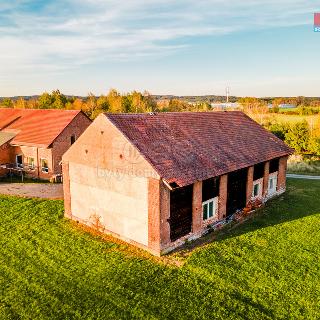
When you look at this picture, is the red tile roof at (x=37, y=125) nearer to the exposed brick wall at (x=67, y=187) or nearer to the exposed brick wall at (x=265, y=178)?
the exposed brick wall at (x=67, y=187)

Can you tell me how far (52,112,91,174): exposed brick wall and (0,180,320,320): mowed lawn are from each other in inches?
506

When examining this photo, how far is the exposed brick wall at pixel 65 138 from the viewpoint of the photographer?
3488 cm

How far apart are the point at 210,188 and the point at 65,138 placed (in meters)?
20.7

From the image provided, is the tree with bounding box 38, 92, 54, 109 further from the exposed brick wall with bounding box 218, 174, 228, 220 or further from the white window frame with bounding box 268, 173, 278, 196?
the exposed brick wall with bounding box 218, 174, 228, 220

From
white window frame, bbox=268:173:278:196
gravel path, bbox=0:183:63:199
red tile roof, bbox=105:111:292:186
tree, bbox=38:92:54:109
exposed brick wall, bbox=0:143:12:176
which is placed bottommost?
gravel path, bbox=0:183:63:199

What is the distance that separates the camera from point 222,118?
28.3 m

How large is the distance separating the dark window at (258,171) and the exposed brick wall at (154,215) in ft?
34.9

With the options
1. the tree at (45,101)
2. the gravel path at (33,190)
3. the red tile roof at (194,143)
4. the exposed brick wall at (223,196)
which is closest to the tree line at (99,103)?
the tree at (45,101)

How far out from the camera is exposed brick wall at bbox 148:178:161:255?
17.5 meters

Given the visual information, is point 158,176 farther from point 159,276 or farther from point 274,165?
point 274,165

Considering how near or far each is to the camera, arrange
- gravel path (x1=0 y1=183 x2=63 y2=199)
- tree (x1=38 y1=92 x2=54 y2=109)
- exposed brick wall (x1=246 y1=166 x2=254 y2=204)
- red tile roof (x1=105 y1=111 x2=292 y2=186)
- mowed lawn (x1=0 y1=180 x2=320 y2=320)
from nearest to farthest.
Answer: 1. mowed lawn (x1=0 y1=180 x2=320 y2=320)
2. red tile roof (x1=105 y1=111 x2=292 y2=186)
3. exposed brick wall (x1=246 y1=166 x2=254 y2=204)
4. gravel path (x1=0 y1=183 x2=63 y2=199)
5. tree (x1=38 y1=92 x2=54 y2=109)

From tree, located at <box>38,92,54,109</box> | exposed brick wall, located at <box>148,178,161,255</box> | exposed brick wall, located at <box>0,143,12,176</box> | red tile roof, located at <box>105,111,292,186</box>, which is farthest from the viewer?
tree, located at <box>38,92,54,109</box>

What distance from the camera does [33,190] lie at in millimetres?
30703

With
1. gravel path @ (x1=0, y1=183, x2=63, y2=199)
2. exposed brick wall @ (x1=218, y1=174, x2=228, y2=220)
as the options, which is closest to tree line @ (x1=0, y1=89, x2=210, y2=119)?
gravel path @ (x1=0, y1=183, x2=63, y2=199)
